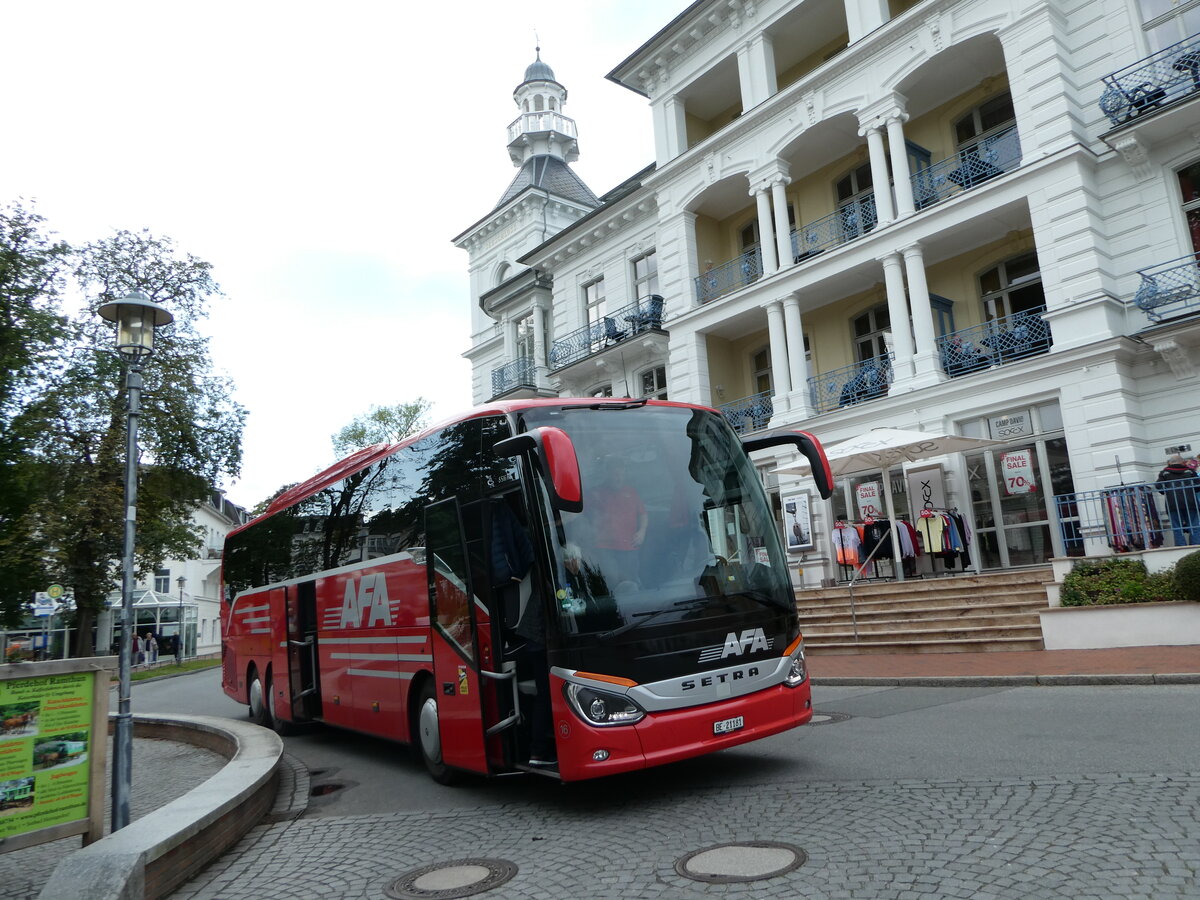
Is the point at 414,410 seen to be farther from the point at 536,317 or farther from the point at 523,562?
the point at 523,562

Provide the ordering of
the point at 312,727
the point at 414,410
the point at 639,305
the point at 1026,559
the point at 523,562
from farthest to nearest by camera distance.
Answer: the point at 414,410
the point at 639,305
the point at 1026,559
the point at 312,727
the point at 523,562

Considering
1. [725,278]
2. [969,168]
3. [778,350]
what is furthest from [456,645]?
[725,278]

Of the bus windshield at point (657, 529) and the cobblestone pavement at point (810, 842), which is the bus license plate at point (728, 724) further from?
the bus windshield at point (657, 529)

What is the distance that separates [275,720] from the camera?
12688mm

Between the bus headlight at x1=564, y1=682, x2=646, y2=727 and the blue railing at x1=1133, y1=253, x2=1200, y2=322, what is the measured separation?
48.3ft

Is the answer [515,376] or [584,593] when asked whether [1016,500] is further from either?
[515,376]

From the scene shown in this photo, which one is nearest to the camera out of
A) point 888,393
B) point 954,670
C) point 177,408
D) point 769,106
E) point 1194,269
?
point 954,670

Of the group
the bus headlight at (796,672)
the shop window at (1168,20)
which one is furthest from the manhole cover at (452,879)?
the shop window at (1168,20)

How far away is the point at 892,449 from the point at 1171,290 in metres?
5.65

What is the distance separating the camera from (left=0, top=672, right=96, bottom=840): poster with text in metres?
5.18

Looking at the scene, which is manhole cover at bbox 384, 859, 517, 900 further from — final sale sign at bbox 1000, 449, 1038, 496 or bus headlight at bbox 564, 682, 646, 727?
final sale sign at bbox 1000, 449, 1038, 496

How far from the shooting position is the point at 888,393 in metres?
19.8

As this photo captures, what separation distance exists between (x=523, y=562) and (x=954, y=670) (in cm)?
773

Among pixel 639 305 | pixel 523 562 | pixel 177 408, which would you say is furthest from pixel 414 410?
pixel 523 562
